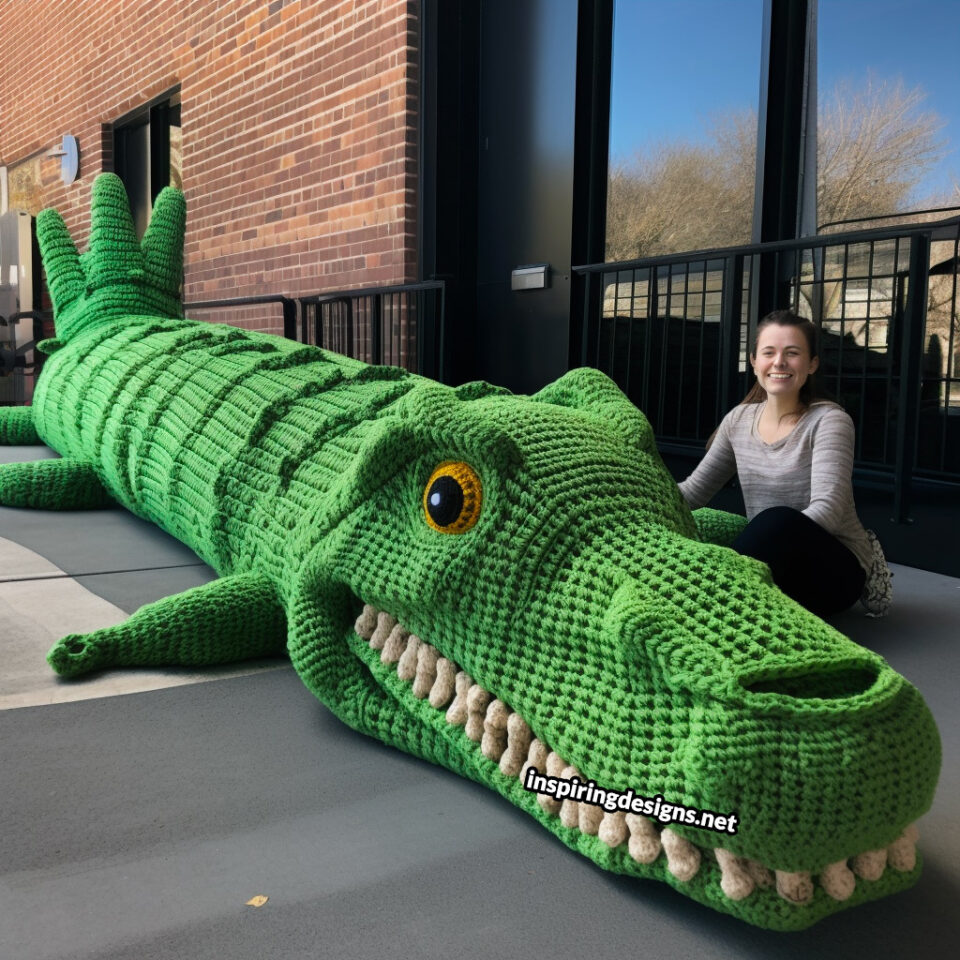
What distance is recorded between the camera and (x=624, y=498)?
1.66 meters

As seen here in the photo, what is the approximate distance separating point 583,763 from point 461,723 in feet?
0.98

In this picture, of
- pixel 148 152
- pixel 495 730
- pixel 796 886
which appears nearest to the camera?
pixel 796 886

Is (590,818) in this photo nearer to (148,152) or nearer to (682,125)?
(682,125)

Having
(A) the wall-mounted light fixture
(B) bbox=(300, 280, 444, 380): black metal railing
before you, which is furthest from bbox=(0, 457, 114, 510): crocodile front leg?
(A) the wall-mounted light fixture

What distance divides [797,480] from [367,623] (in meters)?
1.64

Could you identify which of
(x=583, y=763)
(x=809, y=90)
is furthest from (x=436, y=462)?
(x=809, y=90)

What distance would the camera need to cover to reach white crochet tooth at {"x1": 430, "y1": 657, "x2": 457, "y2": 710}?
1642 millimetres

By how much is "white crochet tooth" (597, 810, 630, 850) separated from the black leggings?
4.56ft

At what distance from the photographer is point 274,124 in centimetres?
725

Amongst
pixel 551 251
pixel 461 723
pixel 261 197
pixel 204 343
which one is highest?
pixel 261 197

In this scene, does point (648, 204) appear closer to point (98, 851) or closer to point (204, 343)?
point (204, 343)

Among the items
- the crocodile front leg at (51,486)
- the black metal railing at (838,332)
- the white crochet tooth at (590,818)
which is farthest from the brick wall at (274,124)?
the white crochet tooth at (590,818)

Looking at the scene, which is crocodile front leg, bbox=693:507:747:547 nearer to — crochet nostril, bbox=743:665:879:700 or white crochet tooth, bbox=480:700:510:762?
white crochet tooth, bbox=480:700:510:762

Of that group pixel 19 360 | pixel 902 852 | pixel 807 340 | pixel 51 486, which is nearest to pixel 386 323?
pixel 51 486
